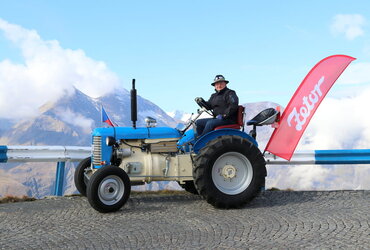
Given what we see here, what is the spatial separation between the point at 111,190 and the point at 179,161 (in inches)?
49.0

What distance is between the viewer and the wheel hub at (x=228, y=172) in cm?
650

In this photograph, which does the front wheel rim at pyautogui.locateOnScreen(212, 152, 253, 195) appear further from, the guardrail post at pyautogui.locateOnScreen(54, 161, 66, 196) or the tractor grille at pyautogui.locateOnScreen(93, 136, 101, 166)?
the guardrail post at pyautogui.locateOnScreen(54, 161, 66, 196)

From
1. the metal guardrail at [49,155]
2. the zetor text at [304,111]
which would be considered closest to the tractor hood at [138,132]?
the metal guardrail at [49,155]

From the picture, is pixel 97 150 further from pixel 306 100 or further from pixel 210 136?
pixel 306 100

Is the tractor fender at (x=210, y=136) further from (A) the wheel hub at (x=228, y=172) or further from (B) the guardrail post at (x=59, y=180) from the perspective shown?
A: (B) the guardrail post at (x=59, y=180)

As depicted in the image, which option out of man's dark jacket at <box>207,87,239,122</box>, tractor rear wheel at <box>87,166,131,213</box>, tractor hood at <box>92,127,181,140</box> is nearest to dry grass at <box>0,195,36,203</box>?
tractor hood at <box>92,127,181,140</box>

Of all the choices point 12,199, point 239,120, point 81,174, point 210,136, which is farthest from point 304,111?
point 12,199

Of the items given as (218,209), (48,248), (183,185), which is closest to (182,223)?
(218,209)

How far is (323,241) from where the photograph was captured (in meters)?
4.47

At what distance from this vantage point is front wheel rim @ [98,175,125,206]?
19.7 feet

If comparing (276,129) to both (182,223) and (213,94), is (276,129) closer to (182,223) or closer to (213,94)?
(213,94)

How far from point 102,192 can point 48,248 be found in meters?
1.71

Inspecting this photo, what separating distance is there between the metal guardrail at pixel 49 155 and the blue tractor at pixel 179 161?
3.59 ft

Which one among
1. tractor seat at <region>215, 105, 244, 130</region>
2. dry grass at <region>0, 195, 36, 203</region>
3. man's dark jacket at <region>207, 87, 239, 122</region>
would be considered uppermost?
man's dark jacket at <region>207, 87, 239, 122</region>
